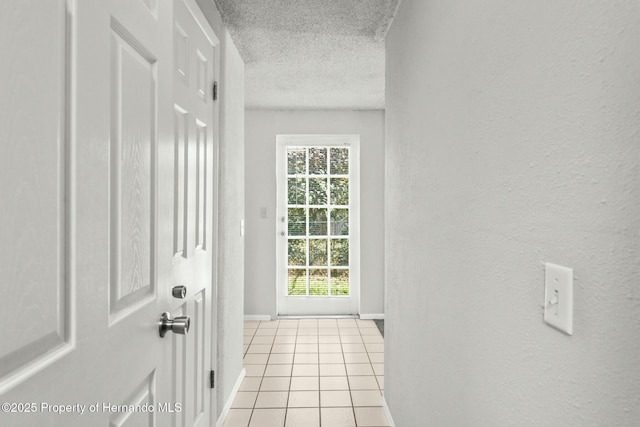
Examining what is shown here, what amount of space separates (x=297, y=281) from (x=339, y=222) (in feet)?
2.73

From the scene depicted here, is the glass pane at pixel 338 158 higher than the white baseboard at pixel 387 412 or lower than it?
higher

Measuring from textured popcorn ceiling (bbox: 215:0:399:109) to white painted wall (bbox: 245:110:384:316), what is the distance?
27 centimetres

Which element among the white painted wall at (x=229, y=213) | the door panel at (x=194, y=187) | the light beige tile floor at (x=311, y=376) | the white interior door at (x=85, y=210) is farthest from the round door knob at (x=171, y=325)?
the light beige tile floor at (x=311, y=376)

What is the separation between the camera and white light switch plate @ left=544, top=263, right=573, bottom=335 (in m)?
0.72

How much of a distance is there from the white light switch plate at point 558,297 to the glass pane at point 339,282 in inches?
158

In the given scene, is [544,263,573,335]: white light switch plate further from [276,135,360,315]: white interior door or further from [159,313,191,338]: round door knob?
[276,135,360,315]: white interior door

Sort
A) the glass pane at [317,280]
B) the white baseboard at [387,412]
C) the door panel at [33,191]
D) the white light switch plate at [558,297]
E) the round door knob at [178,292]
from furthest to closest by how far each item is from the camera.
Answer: the glass pane at [317,280]
the white baseboard at [387,412]
the round door knob at [178,292]
the white light switch plate at [558,297]
the door panel at [33,191]

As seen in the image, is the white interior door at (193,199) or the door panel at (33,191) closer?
the door panel at (33,191)

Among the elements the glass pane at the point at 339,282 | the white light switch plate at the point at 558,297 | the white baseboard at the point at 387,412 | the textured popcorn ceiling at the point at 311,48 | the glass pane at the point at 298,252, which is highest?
the textured popcorn ceiling at the point at 311,48

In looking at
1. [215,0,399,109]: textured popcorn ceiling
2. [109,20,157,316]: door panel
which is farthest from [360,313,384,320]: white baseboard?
[109,20,157,316]: door panel

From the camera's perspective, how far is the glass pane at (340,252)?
4.75 meters

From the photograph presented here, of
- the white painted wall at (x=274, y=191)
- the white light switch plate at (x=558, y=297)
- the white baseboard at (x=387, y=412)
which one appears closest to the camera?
the white light switch plate at (x=558, y=297)

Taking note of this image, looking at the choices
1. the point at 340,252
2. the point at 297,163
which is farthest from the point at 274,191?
the point at 340,252

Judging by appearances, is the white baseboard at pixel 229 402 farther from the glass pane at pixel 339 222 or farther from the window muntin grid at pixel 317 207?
the glass pane at pixel 339 222
